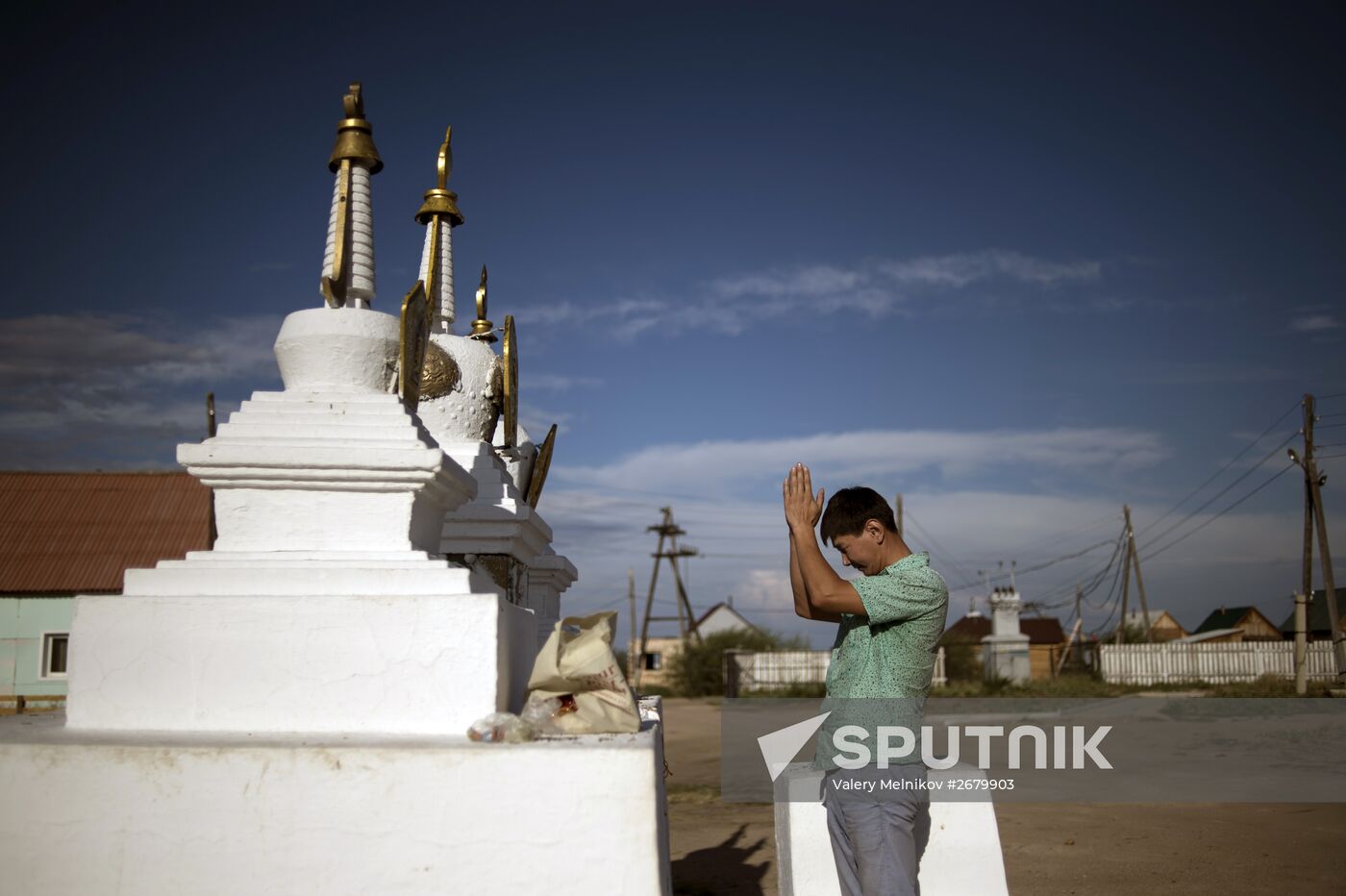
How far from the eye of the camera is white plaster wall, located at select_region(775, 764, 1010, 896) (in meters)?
3.37

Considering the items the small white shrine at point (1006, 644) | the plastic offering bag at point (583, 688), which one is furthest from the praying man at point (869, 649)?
the small white shrine at point (1006, 644)

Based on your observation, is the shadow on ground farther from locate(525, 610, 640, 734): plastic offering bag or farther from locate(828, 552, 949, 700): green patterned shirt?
locate(828, 552, 949, 700): green patterned shirt

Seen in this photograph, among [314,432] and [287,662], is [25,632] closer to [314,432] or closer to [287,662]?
[314,432]

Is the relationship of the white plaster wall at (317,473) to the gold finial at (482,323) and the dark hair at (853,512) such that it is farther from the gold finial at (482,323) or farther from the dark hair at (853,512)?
the gold finial at (482,323)

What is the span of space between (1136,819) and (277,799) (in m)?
8.27

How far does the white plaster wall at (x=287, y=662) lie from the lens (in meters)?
3.32

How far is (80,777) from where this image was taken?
121 inches

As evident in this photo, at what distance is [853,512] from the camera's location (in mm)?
3162

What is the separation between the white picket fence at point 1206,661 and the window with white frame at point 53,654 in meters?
24.1

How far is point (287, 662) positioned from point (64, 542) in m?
17.4

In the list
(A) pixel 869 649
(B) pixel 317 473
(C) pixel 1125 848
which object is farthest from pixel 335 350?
(C) pixel 1125 848

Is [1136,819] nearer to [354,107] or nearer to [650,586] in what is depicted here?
[354,107]

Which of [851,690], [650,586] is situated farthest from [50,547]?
[650,586]

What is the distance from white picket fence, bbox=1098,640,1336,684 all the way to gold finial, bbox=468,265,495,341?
2408cm
